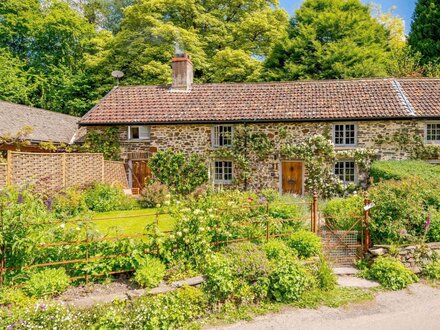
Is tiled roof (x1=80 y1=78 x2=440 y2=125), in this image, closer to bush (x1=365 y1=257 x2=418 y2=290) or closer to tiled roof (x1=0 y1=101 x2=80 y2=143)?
tiled roof (x1=0 y1=101 x2=80 y2=143)

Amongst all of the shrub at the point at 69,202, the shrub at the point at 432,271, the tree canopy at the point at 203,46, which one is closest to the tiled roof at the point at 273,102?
the shrub at the point at 69,202

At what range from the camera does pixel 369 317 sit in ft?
19.2

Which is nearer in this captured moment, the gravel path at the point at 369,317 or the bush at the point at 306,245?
the gravel path at the point at 369,317

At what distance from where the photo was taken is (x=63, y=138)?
69.3 feet

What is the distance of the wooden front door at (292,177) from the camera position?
17141 mm

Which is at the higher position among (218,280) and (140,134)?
(140,134)

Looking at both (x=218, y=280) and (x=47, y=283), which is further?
(x=218, y=280)

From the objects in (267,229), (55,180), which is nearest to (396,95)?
(267,229)

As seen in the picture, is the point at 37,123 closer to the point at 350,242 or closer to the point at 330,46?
the point at 350,242

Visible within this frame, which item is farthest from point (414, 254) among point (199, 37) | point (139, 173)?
point (199, 37)

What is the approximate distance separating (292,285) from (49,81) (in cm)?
3401

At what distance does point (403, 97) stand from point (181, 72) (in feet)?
41.7

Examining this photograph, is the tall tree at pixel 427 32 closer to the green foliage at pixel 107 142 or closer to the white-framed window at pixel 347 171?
the white-framed window at pixel 347 171

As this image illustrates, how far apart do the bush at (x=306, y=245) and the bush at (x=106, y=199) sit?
8447 mm
